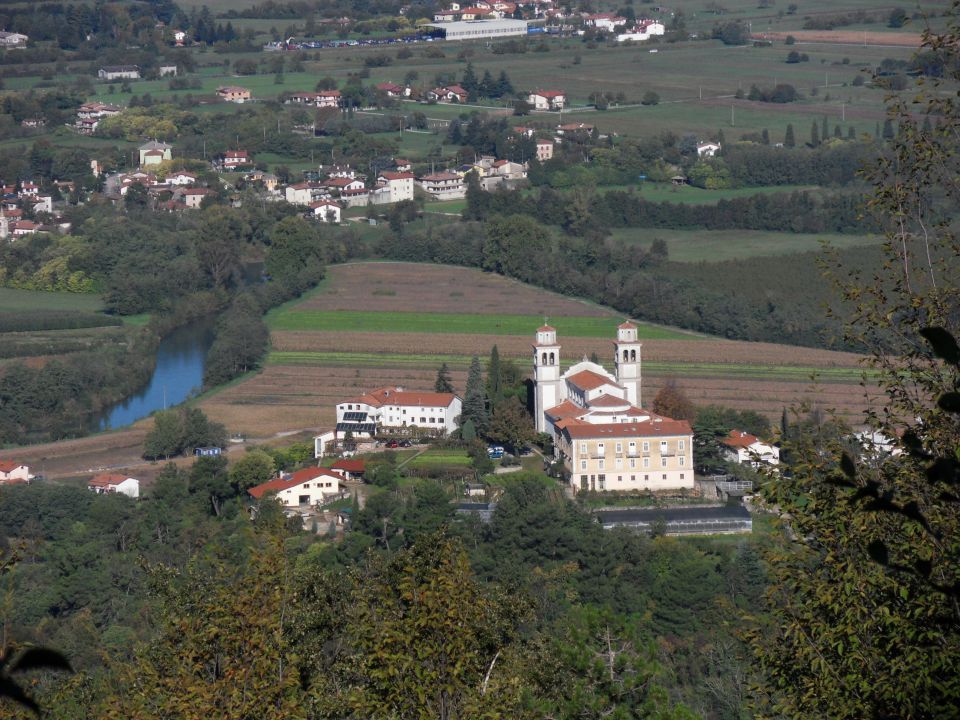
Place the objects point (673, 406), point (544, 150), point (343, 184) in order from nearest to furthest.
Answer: point (673, 406) → point (343, 184) → point (544, 150)

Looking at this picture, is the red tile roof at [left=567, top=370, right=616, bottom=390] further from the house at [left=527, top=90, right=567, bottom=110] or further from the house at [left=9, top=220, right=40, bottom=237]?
the house at [left=527, top=90, right=567, bottom=110]

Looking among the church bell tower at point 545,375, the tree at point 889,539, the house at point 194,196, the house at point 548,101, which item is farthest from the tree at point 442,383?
the house at point 548,101

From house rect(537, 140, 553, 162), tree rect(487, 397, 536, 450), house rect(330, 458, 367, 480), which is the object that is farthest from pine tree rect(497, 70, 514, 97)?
house rect(330, 458, 367, 480)

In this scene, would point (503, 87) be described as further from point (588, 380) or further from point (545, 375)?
point (588, 380)

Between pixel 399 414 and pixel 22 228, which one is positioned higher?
pixel 399 414

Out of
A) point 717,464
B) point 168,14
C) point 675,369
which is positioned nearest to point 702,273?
A: point 675,369

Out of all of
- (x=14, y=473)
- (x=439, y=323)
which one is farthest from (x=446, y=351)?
(x=14, y=473)

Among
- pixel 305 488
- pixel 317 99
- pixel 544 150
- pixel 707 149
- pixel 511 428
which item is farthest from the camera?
pixel 317 99
